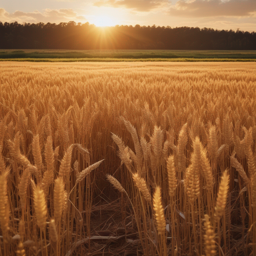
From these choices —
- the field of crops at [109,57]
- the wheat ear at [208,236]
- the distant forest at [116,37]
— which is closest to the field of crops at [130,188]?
the wheat ear at [208,236]

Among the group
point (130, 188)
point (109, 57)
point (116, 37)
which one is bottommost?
point (130, 188)

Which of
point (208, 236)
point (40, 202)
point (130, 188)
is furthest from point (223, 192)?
point (130, 188)

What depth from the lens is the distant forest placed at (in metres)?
50.1

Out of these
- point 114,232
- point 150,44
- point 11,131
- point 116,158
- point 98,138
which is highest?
point 150,44

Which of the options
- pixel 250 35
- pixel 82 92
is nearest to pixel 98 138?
pixel 82 92

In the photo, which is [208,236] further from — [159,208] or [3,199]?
[3,199]

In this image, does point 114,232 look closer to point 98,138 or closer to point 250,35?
point 98,138

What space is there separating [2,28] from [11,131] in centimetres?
5719

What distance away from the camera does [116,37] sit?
54.4 metres

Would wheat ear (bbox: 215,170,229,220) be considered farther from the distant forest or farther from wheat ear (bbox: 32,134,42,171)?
the distant forest

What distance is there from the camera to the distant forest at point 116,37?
164 ft

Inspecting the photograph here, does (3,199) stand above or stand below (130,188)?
above

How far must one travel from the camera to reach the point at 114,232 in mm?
961

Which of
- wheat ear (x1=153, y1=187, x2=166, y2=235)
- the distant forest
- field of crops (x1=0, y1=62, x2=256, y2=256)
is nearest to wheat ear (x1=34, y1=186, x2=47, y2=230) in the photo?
field of crops (x1=0, y1=62, x2=256, y2=256)
